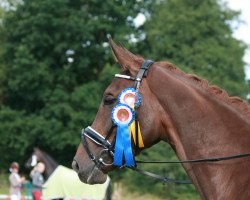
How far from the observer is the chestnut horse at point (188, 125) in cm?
458

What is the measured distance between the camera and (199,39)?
130 feet

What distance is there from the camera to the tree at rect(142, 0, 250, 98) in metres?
38.5

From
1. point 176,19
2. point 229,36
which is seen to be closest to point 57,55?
point 176,19

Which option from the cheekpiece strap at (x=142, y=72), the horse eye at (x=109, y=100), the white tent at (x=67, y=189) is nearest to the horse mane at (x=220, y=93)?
the cheekpiece strap at (x=142, y=72)

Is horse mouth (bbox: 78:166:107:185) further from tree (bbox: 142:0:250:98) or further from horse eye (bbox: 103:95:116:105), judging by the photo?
tree (bbox: 142:0:250:98)

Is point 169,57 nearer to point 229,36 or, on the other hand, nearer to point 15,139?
point 229,36

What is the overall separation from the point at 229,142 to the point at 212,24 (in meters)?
35.5

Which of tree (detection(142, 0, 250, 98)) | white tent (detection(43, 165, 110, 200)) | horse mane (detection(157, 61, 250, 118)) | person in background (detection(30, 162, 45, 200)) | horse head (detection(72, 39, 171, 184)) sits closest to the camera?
horse mane (detection(157, 61, 250, 118))

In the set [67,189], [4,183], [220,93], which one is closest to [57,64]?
[4,183]

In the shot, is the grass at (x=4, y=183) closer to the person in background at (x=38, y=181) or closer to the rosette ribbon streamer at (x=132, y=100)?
the person in background at (x=38, y=181)

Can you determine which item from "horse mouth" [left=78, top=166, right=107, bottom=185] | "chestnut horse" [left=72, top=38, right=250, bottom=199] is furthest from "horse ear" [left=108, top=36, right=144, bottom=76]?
"horse mouth" [left=78, top=166, right=107, bottom=185]

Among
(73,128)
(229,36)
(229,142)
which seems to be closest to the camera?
(229,142)

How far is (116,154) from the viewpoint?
4.91 metres

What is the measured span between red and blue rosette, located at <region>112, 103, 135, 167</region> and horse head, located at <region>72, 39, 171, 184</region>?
0.06 meters
